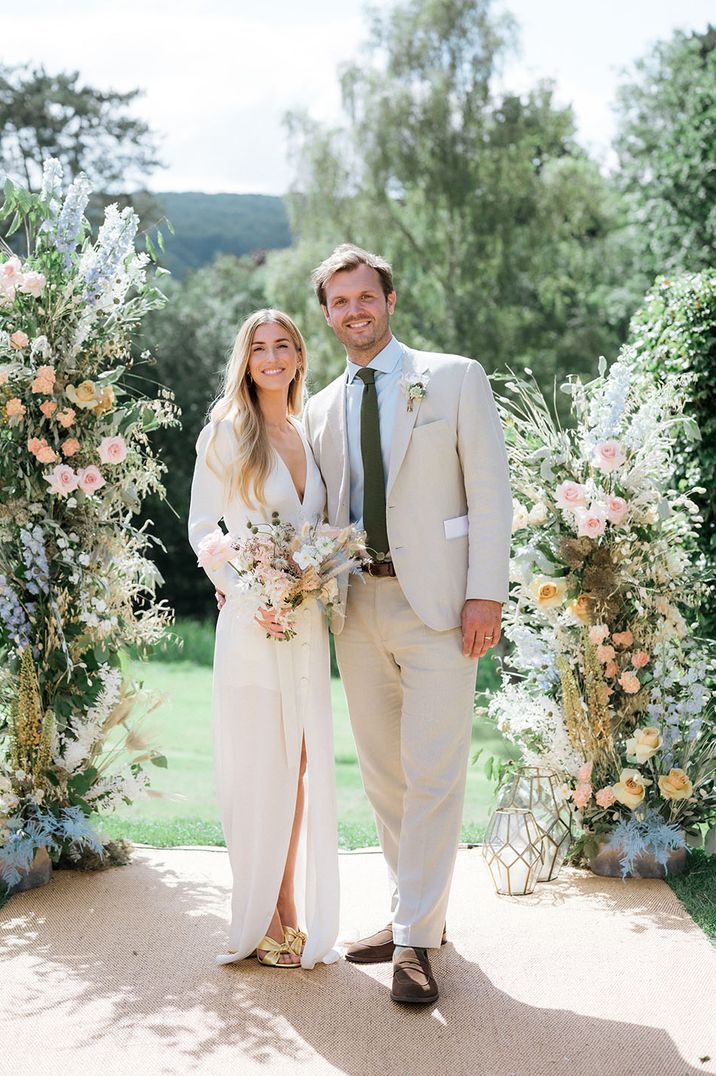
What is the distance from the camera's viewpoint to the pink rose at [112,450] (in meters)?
4.37

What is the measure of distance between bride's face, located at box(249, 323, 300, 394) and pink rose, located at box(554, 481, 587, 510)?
1308 mm

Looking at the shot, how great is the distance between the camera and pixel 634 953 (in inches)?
147

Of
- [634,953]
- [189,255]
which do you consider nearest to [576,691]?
[634,953]

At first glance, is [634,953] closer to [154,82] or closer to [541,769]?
[541,769]

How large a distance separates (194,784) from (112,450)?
4.38 metres

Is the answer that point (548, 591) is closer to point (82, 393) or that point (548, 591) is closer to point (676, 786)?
point (676, 786)

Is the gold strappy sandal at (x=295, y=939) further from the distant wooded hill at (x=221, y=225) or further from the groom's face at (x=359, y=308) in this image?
the distant wooded hill at (x=221, y=225)

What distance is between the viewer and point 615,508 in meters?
4.42

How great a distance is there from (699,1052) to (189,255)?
123ft

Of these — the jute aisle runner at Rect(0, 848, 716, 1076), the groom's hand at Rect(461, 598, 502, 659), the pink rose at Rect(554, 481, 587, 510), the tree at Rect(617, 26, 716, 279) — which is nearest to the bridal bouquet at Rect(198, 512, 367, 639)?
the groom's hand at Rect(461, 598, 502, 659)

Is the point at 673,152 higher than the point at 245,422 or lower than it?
higher

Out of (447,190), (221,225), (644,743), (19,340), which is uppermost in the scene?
(221,225)

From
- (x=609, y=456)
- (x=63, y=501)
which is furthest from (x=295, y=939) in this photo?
(x=609, y=456)

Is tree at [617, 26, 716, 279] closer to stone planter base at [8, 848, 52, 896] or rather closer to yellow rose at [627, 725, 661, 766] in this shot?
yellow rose at [627, 725, 661, 766]
